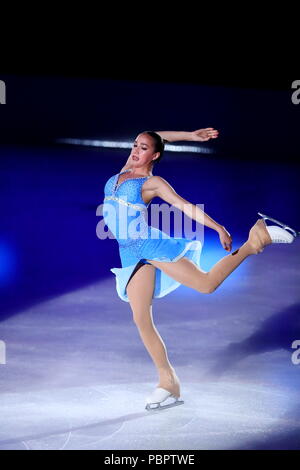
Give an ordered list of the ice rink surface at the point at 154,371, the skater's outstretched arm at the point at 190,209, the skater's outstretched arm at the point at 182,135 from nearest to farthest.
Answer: the ice rink surface at the point at 154,371
the skater's outstretched arm at the point at 190,209
the skater's outstretched arm at the point at 182,135

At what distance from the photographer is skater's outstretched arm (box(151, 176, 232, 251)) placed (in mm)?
3982

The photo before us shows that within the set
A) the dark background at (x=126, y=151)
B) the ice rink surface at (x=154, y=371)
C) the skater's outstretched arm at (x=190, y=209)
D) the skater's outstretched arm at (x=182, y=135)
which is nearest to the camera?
the ice rink surface at (x=154, y=371)

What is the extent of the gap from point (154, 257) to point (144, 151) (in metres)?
0.51

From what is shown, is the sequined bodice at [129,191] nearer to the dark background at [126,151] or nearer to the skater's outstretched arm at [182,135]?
the skater's outstretched arm at [182,135]

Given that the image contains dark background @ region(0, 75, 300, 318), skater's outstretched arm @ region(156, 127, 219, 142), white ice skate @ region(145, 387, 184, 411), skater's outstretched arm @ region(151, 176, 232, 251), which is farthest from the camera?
dark background @ region(0, 75, 300, 318)

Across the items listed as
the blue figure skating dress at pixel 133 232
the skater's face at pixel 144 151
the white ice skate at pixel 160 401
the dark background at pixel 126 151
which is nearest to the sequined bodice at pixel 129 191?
the blue figure skating dress at pixel 133 232

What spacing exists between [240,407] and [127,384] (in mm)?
600

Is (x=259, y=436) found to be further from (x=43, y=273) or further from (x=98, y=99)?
(x=98, y=99)

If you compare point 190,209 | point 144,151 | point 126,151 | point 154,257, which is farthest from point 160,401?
point 126,151

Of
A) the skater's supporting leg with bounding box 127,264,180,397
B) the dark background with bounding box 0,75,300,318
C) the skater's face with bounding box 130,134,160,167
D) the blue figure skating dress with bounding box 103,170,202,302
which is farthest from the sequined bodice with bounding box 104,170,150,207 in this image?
the dark background with bounding box 0,75,300,318

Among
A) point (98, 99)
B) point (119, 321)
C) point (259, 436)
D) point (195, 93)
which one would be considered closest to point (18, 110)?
point (98, 99)

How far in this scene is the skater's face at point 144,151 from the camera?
4234mm

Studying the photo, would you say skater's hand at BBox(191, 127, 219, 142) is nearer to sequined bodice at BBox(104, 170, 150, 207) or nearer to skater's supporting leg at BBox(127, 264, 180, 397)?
sequined bodice at BBox(104, 170, 150, 207)

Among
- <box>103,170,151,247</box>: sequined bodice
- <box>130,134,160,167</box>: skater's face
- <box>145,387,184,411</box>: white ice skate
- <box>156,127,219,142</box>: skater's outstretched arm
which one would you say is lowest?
<box>145,387,184,411</box>: white ice skate
